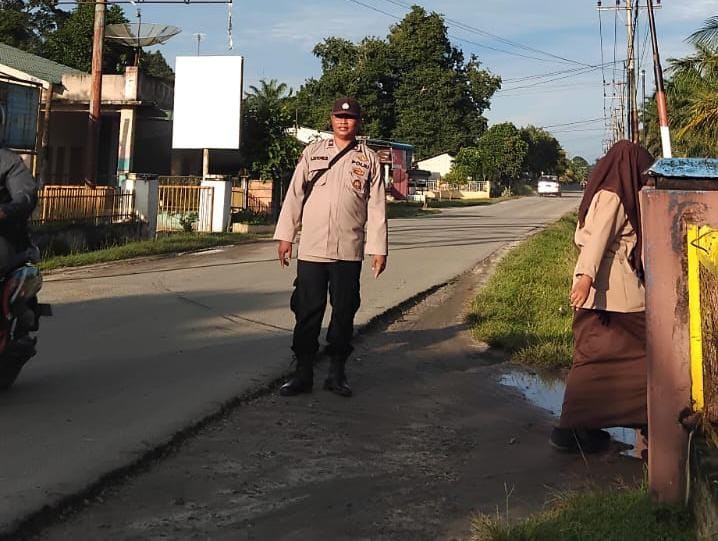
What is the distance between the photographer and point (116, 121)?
27.5m

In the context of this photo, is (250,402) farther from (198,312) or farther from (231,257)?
(231,257)

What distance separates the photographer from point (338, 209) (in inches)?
222

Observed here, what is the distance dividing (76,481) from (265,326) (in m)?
4.53

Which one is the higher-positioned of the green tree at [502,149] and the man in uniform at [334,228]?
the green tree at [502,149]

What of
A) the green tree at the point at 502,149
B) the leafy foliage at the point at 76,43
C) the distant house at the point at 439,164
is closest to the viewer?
the leafy foliage at the point at 76,43

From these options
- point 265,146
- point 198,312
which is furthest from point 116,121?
point 198,312

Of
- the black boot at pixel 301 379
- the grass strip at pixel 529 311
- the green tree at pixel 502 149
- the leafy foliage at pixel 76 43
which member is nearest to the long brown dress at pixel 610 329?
the black boot at pixel 301 379

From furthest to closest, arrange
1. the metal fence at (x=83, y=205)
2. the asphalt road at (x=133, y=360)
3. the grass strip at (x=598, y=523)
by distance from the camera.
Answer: the metal fence at (x=83, y=205), the asphalt road at (x=133, y=360), the grass strip at (x=598, y=523)

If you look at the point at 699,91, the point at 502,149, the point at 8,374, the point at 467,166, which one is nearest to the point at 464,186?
the point at 467,166

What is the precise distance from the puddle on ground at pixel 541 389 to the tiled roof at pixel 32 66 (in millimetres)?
19372

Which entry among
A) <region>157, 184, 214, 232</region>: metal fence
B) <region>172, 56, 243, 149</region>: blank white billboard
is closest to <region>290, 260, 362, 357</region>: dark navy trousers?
<region>157, 184, 214, 232</region>: metal fence

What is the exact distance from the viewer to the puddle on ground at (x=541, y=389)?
588 cm

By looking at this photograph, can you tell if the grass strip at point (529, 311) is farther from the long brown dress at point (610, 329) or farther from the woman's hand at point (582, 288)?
the woman's hand at point (582, 288)

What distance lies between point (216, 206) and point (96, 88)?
417cm
